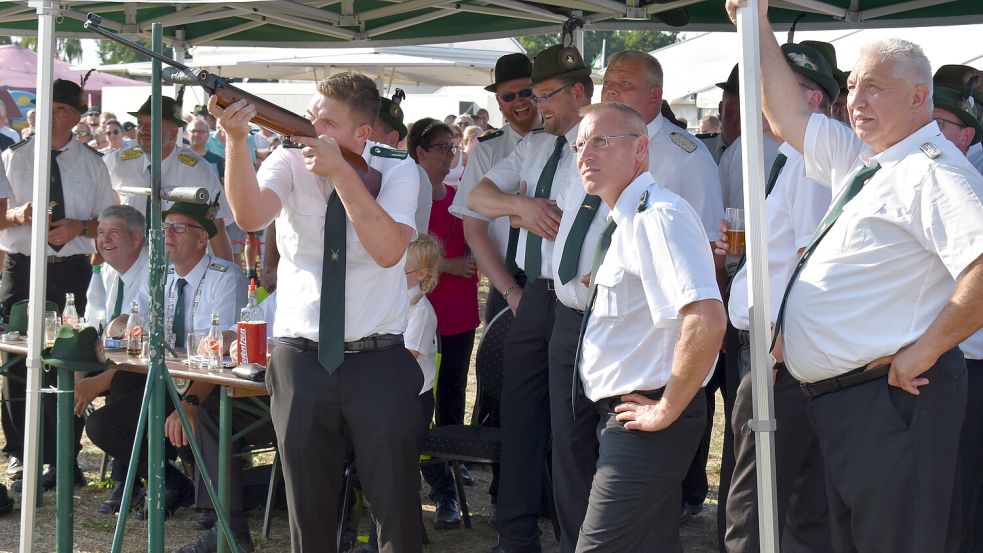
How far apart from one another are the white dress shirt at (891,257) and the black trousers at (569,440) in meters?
1.15

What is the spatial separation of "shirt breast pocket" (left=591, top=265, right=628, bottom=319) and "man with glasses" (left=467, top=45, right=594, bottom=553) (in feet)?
3.95

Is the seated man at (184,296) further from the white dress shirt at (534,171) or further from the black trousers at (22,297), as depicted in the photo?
the white dress shirt at (534,171)

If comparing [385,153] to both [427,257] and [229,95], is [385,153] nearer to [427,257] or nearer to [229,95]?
[229,95]

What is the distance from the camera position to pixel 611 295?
3.22m

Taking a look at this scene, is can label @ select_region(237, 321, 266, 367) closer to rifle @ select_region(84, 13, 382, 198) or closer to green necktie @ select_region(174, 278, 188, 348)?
green necktie @ select_region(174, 278, 188, 348)

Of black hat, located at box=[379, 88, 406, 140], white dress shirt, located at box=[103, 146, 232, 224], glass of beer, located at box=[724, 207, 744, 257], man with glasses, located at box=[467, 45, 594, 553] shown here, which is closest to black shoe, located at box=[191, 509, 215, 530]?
man with glasses, located at box=[467, 45, 594, 553]

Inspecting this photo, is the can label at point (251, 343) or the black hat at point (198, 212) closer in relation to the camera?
the can label at point (251, 343)

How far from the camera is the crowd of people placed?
289cm

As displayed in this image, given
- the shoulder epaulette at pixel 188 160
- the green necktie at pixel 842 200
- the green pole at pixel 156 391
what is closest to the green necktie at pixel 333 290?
the green pole at pixel 156 391

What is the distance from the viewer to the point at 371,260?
3.58 m

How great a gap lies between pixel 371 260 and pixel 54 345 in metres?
1.58

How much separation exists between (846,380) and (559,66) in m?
2.25

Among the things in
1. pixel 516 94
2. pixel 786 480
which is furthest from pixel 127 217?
pixel 786 480

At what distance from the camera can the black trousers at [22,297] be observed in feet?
19.7
